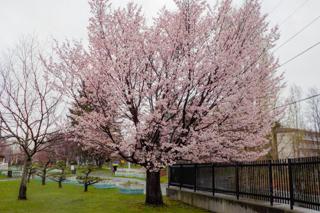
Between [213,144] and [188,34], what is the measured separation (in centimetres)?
427

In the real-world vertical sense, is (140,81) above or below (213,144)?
above

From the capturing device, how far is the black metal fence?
7.50 metres

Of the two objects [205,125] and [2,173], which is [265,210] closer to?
[205,125]

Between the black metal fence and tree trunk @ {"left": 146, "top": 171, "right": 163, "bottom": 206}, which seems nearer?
the black metal fence

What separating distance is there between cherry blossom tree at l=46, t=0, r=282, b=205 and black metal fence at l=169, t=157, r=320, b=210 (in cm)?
124

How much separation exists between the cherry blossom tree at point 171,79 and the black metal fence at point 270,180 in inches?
48.9

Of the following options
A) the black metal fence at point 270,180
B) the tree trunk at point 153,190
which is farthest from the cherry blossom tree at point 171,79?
the black metal fence at point 270,180

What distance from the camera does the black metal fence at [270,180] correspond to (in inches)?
295

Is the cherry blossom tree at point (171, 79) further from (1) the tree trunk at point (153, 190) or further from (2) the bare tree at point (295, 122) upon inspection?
(2) the bare tree at point (295, 122)

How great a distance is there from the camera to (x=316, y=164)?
7.29 meters

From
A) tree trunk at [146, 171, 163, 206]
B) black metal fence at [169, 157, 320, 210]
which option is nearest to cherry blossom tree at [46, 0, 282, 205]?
tree trunk at [146, 171, 163, 206]

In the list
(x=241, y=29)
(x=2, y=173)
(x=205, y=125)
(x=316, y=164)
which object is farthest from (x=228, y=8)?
(x=2, y=173)

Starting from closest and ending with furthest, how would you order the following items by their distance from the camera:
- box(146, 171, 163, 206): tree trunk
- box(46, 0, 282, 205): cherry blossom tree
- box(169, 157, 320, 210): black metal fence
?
1. box(169, 157, 320, 210): black metal fence
2. box(46, 0, 282, 205): cherry blossom tree
3. box(146, 171, 163, 206): tree trunk

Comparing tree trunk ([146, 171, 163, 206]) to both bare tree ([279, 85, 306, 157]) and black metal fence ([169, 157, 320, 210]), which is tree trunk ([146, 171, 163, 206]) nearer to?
black metal fence ([169, 157, 320, 210])
